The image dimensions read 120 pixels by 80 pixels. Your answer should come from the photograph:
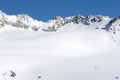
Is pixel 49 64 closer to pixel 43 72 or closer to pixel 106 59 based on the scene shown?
pixel 43 72

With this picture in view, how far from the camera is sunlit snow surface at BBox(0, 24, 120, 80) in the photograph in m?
65.3

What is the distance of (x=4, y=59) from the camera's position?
234 ft

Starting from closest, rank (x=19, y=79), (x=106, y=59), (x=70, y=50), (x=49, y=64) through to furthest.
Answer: (x=19, y=79), (x=49, y=64), (x=106, y=59), (x=70, y=50)

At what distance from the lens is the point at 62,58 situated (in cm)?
7894

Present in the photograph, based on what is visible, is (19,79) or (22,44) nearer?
(19,79)

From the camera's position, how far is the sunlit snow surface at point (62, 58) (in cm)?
6534

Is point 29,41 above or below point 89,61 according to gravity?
above

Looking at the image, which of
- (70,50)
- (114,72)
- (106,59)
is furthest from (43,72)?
(70,50)

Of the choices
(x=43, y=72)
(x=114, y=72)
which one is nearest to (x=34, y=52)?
(x=43, y=72)

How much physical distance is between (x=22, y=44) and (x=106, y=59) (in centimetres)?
2575

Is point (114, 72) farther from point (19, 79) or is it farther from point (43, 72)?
point (19, 79)

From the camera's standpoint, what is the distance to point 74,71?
67250 mm

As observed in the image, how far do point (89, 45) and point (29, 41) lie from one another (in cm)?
1795

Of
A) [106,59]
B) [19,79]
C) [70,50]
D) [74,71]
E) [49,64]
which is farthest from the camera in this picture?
[70,50]
